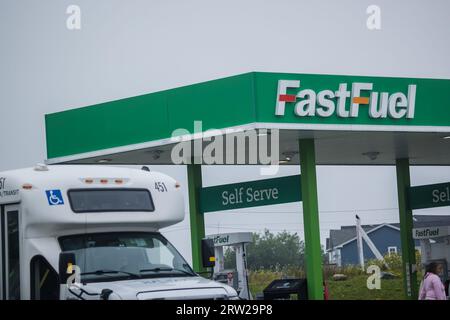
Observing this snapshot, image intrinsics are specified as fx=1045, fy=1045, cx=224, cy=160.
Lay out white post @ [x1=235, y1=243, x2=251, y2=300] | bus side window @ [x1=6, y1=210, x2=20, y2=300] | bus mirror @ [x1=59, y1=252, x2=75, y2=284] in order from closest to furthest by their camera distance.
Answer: bus mirror @ [x1=59, y1=252, x2=75, y2=284]
bus side window @ [x1=6, y1=210, x2=20, y2=300]
white post @ [x1=235, y1=243, x2=251, y2=300]

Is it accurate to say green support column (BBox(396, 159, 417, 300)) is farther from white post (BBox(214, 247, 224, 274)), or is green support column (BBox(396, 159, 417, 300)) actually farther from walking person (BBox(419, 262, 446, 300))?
walking person (BBox(419, 262, 446, 300))

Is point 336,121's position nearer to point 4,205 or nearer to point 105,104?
point 105,104

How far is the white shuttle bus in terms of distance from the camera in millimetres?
13281

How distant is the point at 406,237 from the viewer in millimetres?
27516

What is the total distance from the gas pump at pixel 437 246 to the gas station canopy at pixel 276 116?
2120 mm

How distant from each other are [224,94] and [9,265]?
8.47m

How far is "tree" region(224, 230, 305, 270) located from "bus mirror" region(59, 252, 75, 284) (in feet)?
174

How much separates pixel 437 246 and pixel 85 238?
41.4 ft

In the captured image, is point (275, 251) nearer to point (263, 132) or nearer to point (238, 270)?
point (238, 270)

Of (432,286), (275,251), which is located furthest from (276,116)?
(275,251)

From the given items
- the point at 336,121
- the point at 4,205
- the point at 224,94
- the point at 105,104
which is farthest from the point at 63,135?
the point at 4,205

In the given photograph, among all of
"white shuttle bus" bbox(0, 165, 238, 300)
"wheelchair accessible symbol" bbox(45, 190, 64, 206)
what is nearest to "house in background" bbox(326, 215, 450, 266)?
"white shuttle bus" bbox(0, 165, 238, 300)

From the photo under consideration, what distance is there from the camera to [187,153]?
79.9 ft

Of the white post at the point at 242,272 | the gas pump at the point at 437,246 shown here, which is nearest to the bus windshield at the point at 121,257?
the white post at the point at 242,272
